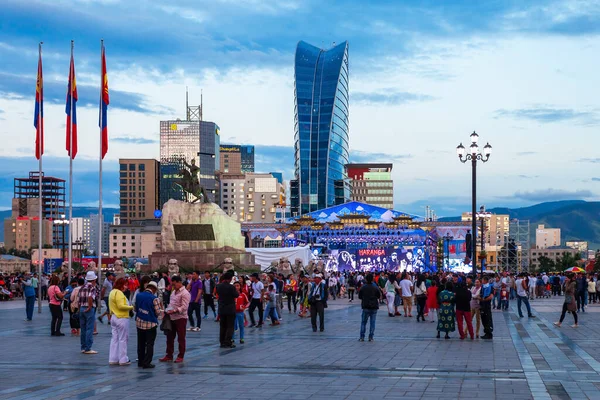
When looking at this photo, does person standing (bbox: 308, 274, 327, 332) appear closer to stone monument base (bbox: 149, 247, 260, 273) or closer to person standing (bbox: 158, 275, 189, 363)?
person standing (bbox: 158, 275, 189, 363)

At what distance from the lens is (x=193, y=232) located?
49.4 m

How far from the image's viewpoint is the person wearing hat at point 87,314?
1695 centimetres

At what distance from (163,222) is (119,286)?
114 feet

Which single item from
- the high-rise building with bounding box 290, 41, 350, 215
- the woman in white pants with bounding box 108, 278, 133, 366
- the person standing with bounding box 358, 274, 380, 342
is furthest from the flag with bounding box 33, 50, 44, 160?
the high-rise building with bounding box 290, 41, 350, 215

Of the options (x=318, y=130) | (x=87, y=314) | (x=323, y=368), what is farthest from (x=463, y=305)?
(x=318, y=130)

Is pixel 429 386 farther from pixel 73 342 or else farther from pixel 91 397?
pixel 73 342

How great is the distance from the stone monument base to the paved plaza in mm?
25860

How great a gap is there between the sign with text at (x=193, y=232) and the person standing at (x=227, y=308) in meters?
31.7

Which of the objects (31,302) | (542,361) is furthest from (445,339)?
(31,302)

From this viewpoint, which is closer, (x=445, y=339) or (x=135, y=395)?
(x=135, y=395)

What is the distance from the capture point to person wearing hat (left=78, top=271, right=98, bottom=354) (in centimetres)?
1695

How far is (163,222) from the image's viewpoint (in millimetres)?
49781

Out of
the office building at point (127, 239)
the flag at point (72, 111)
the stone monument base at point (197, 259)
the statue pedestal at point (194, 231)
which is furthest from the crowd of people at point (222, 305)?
the office building at point (127, 239)

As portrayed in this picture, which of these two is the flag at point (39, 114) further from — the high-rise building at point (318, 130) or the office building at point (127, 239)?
the high-rise building at point (318, 130)
